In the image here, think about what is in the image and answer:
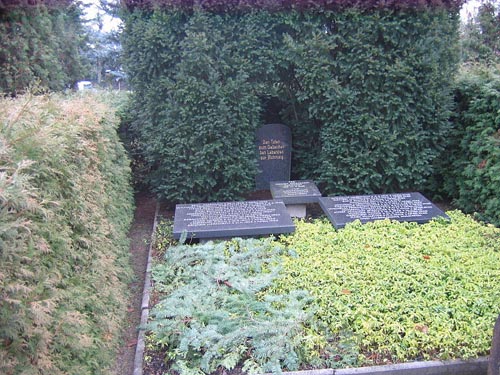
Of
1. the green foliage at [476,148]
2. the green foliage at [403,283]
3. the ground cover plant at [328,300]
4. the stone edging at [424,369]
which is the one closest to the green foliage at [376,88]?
the green foliage at [476,148]

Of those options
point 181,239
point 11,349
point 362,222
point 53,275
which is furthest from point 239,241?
point 11,349

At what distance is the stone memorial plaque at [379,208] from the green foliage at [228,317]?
1.52 meters

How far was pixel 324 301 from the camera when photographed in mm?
4043

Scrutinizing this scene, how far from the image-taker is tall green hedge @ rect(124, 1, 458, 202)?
6.64 m

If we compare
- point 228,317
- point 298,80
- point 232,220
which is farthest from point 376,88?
point 228,317

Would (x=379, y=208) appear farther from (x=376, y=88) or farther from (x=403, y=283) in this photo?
(x=403, y=283)

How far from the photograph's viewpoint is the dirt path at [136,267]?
3853mm

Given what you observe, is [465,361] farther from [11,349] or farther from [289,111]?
[289,111]

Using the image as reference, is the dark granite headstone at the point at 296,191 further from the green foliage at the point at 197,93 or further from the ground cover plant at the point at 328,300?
the ground cover plant at the point at 328,300

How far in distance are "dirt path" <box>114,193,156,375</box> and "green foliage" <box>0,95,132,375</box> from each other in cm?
31

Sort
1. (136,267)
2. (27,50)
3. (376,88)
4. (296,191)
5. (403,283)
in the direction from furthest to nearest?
1. (27,50)
2. (296,191)
3. (376,88)
4. (136,267)
5. (403,283)

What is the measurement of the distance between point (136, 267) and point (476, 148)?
15.9 feet

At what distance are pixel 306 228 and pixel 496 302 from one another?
2.46 meters

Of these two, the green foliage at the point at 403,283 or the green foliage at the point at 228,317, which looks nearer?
the green foliage at the point at 228,317
